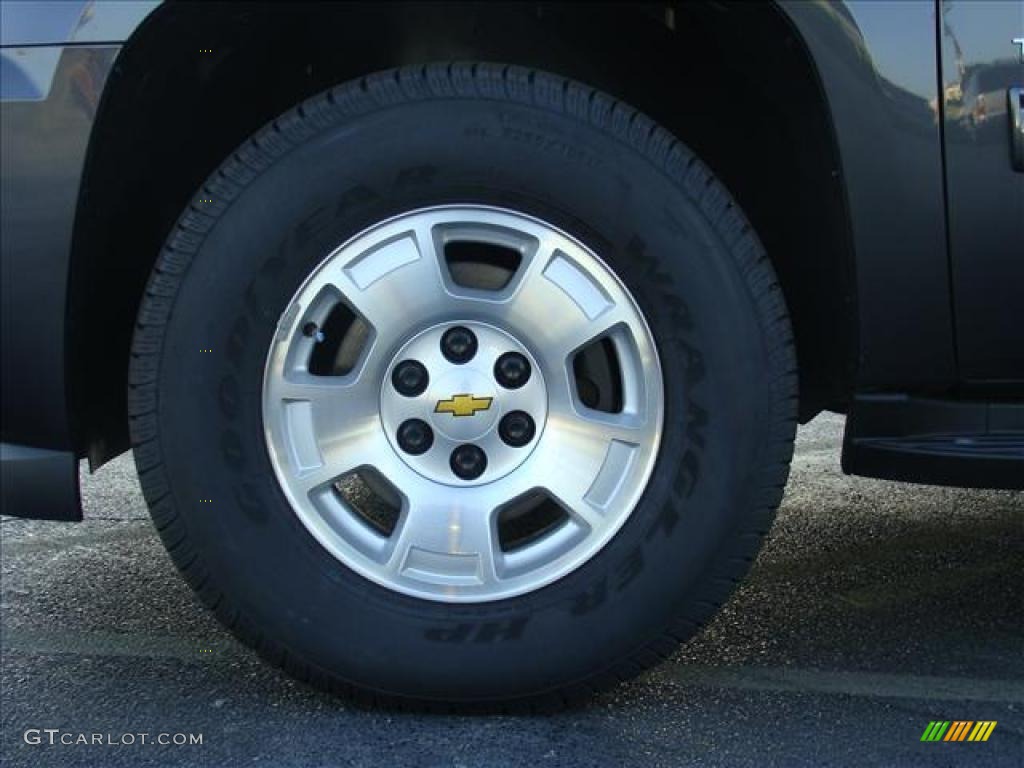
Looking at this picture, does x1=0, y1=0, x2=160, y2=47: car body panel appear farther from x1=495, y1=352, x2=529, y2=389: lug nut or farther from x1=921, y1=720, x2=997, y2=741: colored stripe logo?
x1=921, y1=720, x2=997, y2=741: colored stripe logo

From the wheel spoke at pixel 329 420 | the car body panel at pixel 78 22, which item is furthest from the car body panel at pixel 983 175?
the car body panel at pixel 78 22

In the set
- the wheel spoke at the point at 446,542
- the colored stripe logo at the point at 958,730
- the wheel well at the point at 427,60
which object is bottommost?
the colored stripe logo at the point at 958,730

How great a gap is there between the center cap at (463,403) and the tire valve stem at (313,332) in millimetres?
219

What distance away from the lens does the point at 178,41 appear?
2.02 m

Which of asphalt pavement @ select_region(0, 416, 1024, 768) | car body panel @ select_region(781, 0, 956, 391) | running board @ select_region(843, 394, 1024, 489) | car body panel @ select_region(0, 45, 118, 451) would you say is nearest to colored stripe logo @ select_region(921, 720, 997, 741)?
asphalt pavement @ select_region(0, 416, 1024, 768)

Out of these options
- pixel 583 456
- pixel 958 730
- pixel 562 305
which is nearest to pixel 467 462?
pixel 583 456

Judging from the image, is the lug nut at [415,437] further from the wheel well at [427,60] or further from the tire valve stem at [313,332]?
the wheel well at [427,60]

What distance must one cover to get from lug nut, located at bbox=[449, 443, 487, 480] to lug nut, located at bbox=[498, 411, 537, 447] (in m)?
0.06

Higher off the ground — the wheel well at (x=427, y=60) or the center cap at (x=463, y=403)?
the wheel well at (x=427, y=60)

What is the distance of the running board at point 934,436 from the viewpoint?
6.59 feet

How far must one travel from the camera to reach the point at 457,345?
197cm

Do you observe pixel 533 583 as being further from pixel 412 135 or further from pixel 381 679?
pixel 412 135

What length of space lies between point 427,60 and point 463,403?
75cm

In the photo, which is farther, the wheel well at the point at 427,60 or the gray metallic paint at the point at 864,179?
the wheel well at the point at 427,60
